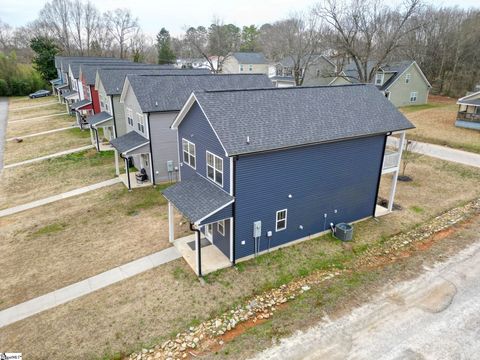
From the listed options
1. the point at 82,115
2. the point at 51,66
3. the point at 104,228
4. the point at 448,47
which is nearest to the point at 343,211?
the point at 104,228

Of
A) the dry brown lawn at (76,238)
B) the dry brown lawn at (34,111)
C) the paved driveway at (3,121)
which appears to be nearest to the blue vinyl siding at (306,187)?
the dry brown lawn at (76,238)

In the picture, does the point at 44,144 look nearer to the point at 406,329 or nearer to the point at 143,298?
the point at 143,298

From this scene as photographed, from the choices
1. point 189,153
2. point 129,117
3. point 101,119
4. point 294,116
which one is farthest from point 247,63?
point 294,116

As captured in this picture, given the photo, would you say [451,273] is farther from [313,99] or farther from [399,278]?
[313,99]

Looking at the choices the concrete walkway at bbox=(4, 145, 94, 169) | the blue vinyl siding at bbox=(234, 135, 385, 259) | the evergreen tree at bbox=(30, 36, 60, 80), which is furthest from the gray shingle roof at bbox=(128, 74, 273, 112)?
the evergreen tree at bbox=(30, 36, 60, 80)

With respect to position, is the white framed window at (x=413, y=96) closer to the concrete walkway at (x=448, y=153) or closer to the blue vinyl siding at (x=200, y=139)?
the concrete walkway at (x=448, y=153)

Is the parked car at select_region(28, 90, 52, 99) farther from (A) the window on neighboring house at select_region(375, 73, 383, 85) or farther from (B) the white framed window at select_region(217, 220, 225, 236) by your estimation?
(B) the white framed window at select_region(217, 220, 225, 236)

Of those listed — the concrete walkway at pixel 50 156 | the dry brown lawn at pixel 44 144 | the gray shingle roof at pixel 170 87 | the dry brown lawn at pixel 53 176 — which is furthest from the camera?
the dry brown lawn at pixel 44 144
